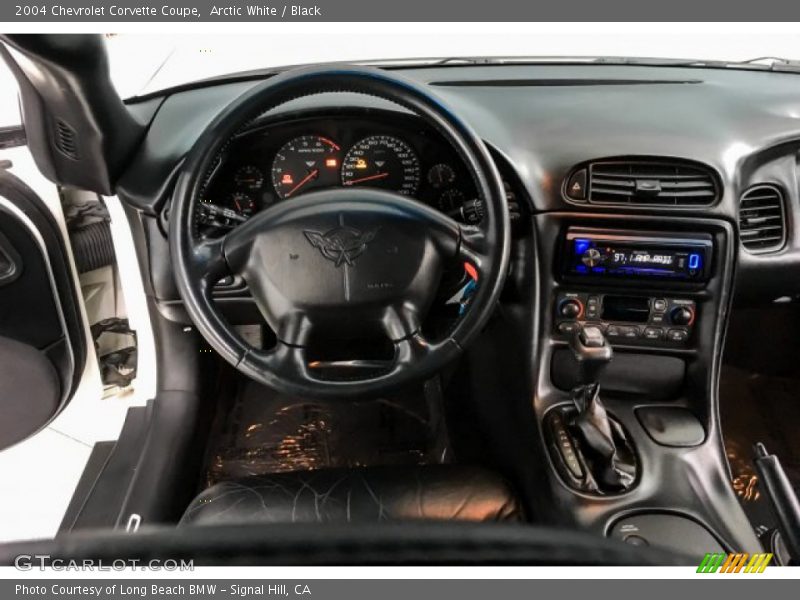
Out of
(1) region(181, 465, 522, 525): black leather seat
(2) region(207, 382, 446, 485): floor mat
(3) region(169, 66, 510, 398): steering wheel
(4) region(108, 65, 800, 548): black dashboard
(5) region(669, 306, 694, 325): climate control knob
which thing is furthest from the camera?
(2) region(207, 382, 446, 485): floor mat

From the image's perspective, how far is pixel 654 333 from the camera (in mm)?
1581

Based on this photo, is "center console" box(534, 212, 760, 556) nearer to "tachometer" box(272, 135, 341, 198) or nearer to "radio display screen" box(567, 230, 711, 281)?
"radio display screen" box(567, 230, 711, 281)

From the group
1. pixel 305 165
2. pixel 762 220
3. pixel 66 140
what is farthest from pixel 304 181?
pixel 762 220

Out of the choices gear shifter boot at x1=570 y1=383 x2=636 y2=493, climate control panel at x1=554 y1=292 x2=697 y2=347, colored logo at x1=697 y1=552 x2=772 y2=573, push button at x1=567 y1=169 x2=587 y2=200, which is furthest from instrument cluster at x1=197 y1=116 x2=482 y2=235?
colored logo at x1=697 y1=552 x2=772 y2=573

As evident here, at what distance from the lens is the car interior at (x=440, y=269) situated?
123cm

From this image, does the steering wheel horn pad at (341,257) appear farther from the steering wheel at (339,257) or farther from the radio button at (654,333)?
the radio button at (654,333)

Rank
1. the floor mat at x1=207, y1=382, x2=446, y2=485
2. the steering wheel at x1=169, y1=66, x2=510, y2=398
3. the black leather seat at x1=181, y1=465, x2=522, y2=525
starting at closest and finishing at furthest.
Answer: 1. the steering wheel at x1=169, y1=66, x2=510, y2=398
2. the black leather seat at x1=181, y1=465, x2=522, y2=525
3. the floor mat at x1=207, y1=382, x2=446, y2=485

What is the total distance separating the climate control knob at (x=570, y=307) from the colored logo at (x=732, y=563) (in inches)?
24.0

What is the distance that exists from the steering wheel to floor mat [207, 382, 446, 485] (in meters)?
0.84

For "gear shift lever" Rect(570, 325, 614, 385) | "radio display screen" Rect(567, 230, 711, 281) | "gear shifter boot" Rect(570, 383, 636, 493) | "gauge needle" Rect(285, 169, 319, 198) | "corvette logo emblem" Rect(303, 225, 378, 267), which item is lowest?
"gear shifter boot" Rect(570, 383, 636, 493)

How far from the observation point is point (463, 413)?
6.32ft

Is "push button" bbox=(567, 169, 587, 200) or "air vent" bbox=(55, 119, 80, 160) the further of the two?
"push button" bbox=(567, 169, 587, 200)

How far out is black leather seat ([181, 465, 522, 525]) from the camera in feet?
4.35

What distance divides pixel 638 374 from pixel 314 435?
1000mm
